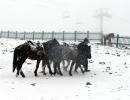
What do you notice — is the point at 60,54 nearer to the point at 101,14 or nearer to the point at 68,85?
the point at 68,85

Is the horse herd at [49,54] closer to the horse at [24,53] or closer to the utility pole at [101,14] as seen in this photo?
the horse at [24,53]

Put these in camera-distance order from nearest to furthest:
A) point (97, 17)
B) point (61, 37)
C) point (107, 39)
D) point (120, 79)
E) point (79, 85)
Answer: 1. point (79, 85)
2. point (120, 79)
3. point (107, 39)
4. point (61, 37)
5. point (97, 17)

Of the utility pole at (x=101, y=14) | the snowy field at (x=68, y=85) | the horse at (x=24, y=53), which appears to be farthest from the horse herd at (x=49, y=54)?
the utility pole at (x=101, y=14)

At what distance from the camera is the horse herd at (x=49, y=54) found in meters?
17.4

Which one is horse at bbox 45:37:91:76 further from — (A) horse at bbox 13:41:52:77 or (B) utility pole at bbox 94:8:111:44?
(B) utility pole at bbox 94:8:111:44

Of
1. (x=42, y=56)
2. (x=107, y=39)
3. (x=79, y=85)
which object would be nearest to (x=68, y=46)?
(x=42, y=56)

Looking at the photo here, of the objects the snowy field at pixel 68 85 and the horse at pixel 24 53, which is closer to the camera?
the snowy field at pixel 68 85

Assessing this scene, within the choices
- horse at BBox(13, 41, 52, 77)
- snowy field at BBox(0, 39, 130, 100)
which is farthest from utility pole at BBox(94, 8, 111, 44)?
horse at BBox(13, 41, 52, 77)

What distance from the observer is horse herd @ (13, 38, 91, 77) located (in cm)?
1736

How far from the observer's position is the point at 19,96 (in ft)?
45.4

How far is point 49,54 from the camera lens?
1808cm

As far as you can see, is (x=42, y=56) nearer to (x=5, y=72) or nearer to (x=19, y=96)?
(x=5, y=72)

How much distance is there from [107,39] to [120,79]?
2121 cm

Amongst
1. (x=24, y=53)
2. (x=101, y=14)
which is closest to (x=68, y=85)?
(x=24, y=53)
